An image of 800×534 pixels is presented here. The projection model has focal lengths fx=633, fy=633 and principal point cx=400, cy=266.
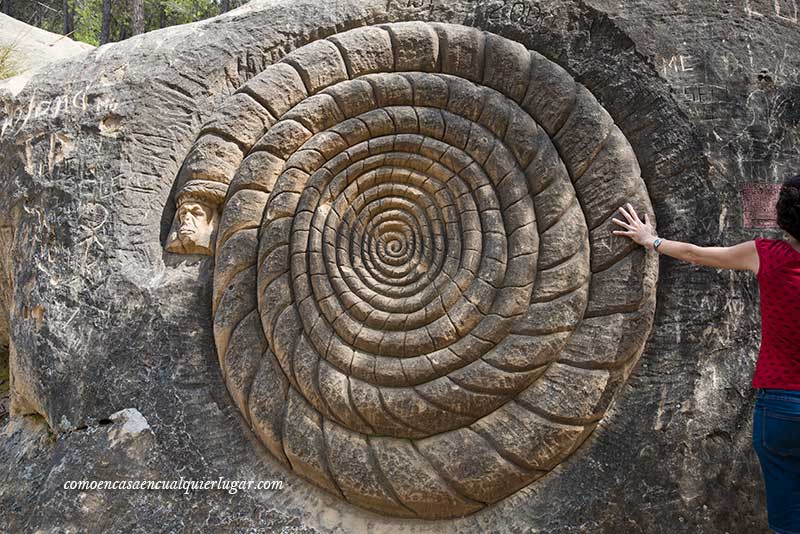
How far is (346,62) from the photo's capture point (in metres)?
3.10

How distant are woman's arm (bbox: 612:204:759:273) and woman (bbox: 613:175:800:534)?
0.18 ft

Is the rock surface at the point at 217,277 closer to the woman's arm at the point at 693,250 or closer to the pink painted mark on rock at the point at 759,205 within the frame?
the pink painted mark on rock at the point at 759,205

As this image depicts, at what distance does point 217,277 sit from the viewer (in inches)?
116

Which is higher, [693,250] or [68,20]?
[68,20]

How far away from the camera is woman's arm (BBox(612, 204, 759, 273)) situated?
2309mm

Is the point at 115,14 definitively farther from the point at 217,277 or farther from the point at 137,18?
the point at 217,277

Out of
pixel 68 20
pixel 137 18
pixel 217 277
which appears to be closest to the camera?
pixel 217 277

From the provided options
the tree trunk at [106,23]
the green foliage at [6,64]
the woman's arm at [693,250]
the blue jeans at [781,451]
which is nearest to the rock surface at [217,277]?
the woman's arm at [693,250]

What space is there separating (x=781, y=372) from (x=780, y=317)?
0.19 m

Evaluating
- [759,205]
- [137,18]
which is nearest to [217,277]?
[759,205]

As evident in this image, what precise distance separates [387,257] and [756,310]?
5.12 ft

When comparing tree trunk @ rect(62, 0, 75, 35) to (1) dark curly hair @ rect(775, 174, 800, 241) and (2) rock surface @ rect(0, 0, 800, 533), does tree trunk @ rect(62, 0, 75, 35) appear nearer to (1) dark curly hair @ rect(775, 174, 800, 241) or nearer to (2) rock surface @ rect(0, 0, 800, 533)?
(2) rock surface @ rect(0, 0, 800, 533)

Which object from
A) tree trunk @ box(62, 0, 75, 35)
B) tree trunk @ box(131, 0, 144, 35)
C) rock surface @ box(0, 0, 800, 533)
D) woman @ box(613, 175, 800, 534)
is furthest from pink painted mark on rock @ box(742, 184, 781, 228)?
tree trunk @ box(62, 0, 75, 35)

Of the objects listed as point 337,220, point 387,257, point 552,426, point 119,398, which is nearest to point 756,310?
point 552,426
